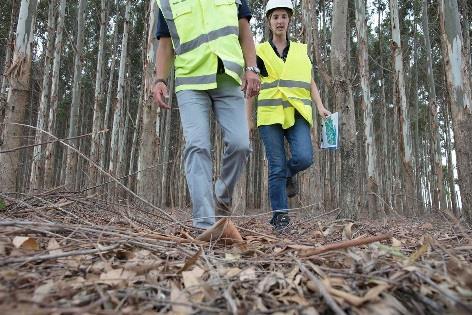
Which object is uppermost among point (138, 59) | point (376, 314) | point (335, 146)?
point (138, 59)

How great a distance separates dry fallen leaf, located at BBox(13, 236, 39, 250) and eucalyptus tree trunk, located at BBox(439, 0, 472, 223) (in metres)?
3.07

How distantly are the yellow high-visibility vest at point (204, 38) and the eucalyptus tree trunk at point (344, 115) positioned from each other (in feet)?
5.53

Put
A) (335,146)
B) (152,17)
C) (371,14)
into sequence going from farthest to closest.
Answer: (371,14)
(152,17)
(335,146)

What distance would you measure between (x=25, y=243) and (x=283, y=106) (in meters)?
2.25

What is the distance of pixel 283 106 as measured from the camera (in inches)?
131

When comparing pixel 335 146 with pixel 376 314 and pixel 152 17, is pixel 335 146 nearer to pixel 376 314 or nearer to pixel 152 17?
pixel 376 314

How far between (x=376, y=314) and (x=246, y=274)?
1.44 ft

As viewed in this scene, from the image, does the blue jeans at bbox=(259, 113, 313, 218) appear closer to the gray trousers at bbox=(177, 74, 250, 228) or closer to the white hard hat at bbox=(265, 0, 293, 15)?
the gray trousers at bbox=(177, 74, 250, 228)

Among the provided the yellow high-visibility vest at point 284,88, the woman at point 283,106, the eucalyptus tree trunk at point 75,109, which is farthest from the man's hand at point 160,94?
the eucalyptus tree trunk at point 75,109

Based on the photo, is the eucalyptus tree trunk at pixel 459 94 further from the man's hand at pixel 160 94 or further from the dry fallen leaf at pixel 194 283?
the dry fallen leaf at pixel 194 283

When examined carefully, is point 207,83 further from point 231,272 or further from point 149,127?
point 149,127

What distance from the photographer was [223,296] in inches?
43.7

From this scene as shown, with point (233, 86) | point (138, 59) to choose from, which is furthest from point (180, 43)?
point (138, 59)

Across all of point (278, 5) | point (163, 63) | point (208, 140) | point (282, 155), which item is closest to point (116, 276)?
point (208, 140)
